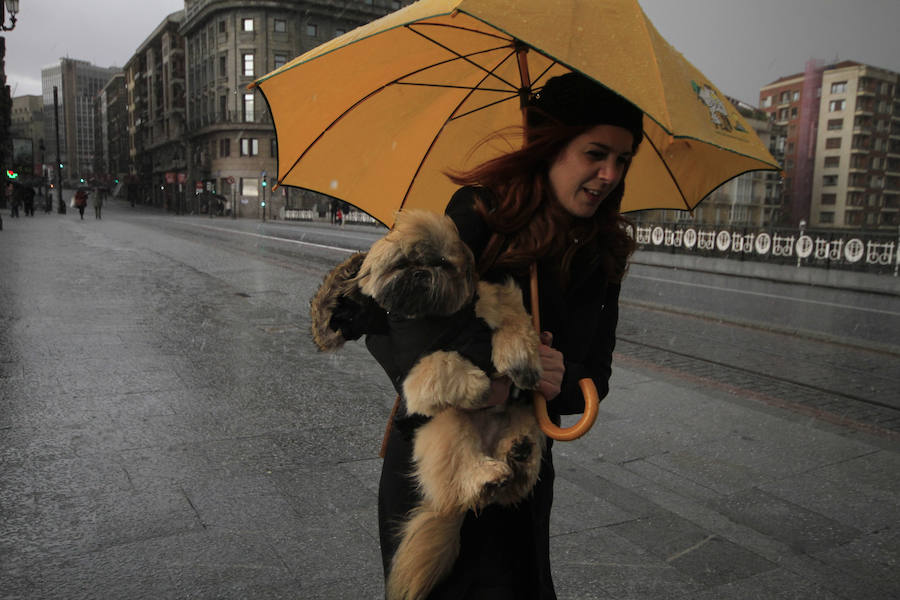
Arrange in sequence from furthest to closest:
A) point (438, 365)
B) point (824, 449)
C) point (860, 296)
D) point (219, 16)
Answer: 1. point (219, 16)
2. point (860, 296)
3. point (824, 449)
4. point (438, 365)

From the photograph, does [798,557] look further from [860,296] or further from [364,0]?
[364,0]

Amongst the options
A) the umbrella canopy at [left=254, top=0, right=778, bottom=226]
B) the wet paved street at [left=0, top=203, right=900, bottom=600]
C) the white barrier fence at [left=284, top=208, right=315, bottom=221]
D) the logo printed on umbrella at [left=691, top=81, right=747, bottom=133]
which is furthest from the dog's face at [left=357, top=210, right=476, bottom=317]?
the white barrier fence at [left=284, top=208, right=315, bottom=221]

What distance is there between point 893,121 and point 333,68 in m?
25.1

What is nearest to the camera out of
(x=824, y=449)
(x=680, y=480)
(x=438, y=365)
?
(x=438, y=365)

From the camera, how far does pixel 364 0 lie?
232 feet

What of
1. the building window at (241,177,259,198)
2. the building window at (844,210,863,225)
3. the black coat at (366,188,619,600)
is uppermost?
the building window at (241,177,259,198)

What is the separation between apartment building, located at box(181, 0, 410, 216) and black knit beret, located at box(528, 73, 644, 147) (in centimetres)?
6529

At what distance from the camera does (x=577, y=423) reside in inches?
60.9

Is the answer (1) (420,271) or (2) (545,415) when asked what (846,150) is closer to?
(2) (545,415)

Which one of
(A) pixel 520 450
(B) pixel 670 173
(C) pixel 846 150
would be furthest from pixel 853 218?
(A) pixel 520 450

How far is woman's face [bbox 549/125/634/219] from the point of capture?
161cm

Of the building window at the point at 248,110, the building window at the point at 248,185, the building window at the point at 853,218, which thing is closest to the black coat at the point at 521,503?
the building window at the point at 853,218

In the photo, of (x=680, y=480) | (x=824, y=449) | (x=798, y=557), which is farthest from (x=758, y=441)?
(x=798, y=557)

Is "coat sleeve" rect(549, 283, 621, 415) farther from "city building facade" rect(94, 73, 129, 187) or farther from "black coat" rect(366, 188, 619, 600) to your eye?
"city building facade" rect(94, 73, 129, 187)
